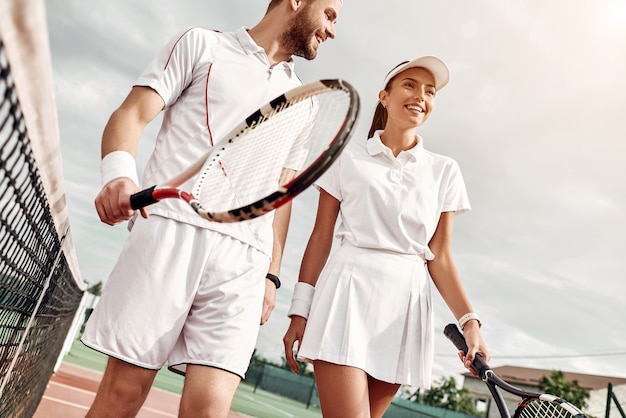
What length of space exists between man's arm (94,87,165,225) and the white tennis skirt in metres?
0.95

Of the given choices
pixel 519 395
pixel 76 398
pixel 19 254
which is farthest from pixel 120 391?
pixel 76 398

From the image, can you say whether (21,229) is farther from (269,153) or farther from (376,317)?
(376,317)

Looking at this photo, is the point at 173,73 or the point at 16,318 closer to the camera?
the point at 173,73

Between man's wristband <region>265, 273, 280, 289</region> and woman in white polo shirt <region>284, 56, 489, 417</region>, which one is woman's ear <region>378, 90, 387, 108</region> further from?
man's wristband <region>265, 273, 280, 289</region>

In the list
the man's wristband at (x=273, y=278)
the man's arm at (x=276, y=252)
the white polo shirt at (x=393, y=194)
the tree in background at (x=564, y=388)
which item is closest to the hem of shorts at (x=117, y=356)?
the man's arm at (x=276, y=252)

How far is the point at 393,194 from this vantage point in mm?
2598

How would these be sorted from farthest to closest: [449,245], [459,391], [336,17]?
[459,391] < [449,245] < [336,17]

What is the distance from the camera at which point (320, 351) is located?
2.38 m

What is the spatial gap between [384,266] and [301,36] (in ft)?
3.05

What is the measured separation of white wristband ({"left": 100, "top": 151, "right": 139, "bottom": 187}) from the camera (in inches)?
68.5

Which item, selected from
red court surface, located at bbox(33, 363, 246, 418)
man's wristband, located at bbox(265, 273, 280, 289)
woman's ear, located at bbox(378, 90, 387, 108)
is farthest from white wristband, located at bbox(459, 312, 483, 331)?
red court surface, located at bbox(33, 363, 246, 418)

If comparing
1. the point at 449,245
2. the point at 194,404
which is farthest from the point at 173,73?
the point at 449,245

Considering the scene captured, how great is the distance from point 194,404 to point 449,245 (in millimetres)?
1289

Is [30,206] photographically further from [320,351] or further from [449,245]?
[449,245]
